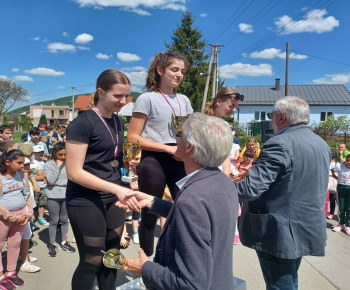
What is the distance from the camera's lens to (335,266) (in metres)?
4.03

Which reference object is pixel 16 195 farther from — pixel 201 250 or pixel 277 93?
pixel 277 93

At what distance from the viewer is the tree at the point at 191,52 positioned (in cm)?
3479

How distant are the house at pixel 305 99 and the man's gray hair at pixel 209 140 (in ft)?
129

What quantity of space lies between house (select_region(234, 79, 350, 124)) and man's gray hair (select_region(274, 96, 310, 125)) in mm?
38206

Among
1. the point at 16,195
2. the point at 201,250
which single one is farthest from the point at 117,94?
the point at 16,195

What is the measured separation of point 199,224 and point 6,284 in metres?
2.86

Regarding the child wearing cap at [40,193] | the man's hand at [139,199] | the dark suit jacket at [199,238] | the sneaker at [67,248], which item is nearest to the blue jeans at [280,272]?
the dark suit jacket at [199,238]

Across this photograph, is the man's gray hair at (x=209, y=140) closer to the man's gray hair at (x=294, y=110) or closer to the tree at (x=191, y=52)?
the man's gray hair at (x=294, y=110)

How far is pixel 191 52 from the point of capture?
37.2 metres

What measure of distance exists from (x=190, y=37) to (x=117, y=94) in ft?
125

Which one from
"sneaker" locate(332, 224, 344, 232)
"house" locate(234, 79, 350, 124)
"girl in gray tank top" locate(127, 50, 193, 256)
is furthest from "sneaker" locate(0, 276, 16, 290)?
"house" locate(234, 79, 350, 124)

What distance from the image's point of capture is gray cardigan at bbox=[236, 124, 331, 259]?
2160 mm

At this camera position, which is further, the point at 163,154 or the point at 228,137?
the point at 163,154

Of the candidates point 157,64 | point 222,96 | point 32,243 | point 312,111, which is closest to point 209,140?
point 157,64
